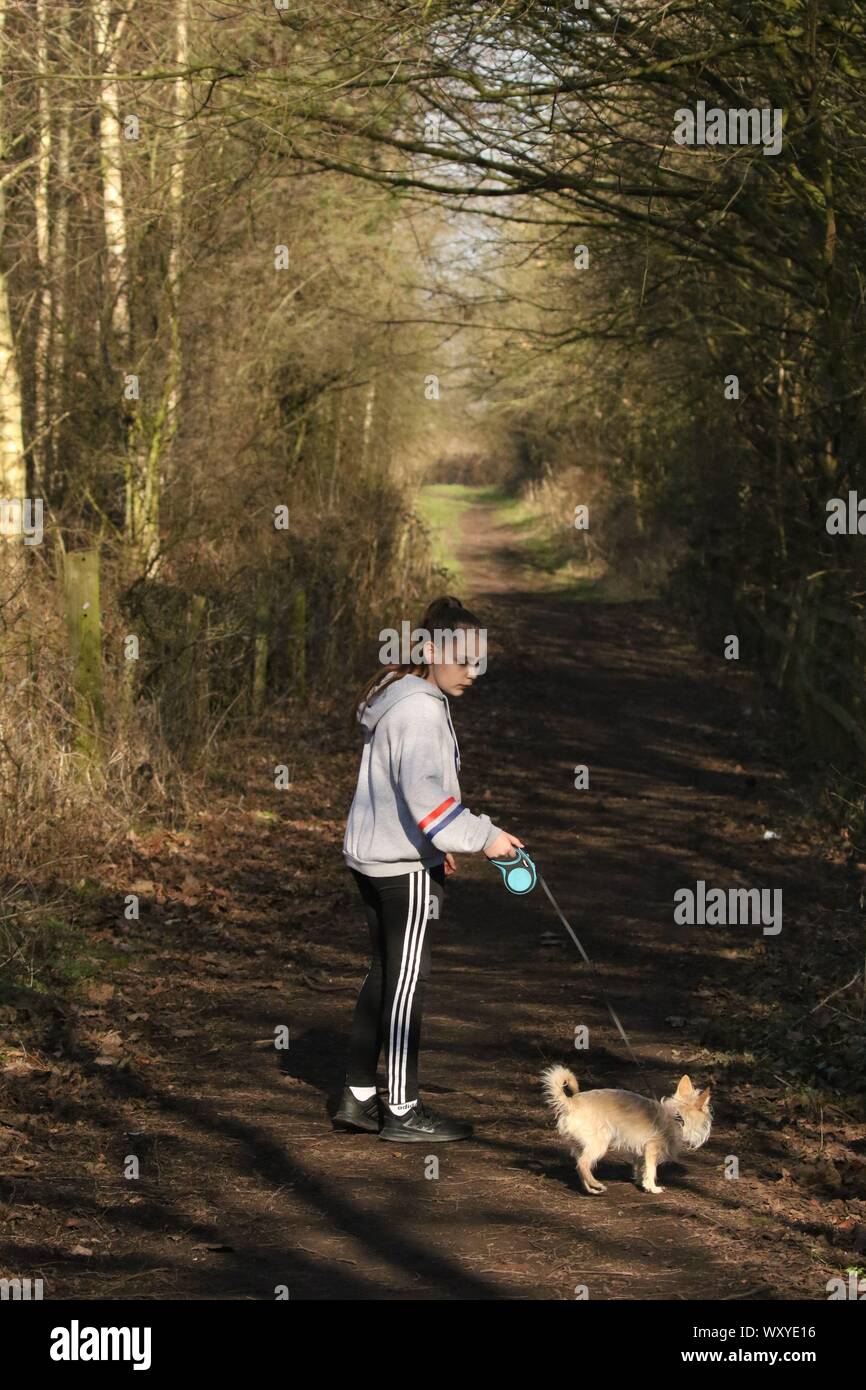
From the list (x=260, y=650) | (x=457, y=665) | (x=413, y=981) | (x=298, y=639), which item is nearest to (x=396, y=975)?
(x=413, y=981)

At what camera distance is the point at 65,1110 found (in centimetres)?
628

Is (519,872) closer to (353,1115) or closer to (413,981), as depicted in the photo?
(413,981)

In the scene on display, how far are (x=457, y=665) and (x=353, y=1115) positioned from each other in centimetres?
182

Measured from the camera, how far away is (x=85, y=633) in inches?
434

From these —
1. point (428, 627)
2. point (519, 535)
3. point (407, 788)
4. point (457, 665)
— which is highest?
point (519, 535)

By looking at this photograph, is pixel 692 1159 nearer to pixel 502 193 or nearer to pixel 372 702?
pixel 372 702

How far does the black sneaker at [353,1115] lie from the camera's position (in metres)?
6.12

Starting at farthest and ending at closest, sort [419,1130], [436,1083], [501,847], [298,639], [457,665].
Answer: [298,639], [436,1083], [419,1130], [457,665], [501,847]

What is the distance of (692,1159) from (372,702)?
2.09 m

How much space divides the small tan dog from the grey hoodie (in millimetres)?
935

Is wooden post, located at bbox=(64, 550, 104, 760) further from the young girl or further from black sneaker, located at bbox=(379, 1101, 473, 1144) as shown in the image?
black sneaker, located at bbox=(379, 1101, 473, 1144)

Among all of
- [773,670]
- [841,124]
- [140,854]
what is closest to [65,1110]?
[140,854]

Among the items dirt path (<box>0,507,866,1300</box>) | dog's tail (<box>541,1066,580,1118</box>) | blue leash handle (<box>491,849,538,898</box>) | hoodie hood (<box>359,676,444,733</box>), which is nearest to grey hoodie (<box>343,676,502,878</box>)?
hoodie hood (<box>359,676,444,733</box>)

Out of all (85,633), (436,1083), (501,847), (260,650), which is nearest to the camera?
(501,847)
